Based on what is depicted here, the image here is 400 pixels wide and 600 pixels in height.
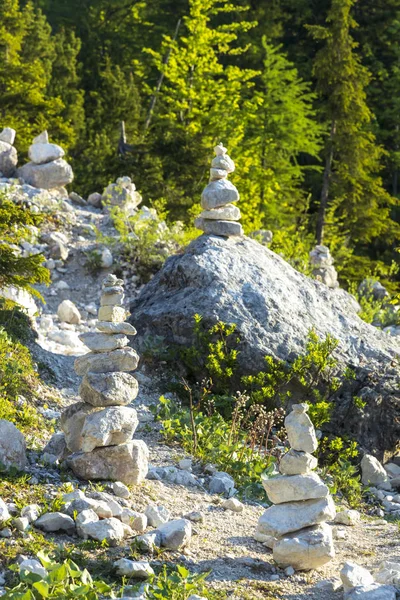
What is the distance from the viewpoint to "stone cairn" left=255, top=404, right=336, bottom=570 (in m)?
5.65

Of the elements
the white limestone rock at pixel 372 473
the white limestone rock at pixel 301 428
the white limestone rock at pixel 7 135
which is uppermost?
the white limestone rock at pixel 7 135

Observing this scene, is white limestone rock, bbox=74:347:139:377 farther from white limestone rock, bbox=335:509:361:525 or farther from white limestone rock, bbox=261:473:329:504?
white limestone rock, bbox=335:509:361:525

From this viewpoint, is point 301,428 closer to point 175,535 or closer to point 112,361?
point 175,535

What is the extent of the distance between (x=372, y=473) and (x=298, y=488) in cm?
331

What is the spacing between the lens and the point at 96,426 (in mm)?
6289

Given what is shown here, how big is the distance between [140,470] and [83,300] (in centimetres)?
683

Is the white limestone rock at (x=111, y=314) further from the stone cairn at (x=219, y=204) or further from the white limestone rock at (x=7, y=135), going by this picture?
the white limestone rock at (x=7, y=135)

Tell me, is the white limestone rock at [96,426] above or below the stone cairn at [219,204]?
below

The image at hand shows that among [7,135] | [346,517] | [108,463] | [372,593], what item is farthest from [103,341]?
[7,135]

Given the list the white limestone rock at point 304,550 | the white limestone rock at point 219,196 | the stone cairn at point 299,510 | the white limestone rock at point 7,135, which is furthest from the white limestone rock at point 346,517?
the white limestone rock at point 7,135

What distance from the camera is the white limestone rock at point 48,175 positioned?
53.2 feet

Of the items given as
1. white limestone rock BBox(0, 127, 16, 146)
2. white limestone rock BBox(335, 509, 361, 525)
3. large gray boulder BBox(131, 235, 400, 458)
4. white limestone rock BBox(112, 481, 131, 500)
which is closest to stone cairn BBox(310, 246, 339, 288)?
large gray boulder BBox(131, 235, 400, 458)

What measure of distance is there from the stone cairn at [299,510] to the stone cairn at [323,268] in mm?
9144

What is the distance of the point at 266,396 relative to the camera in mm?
9281
